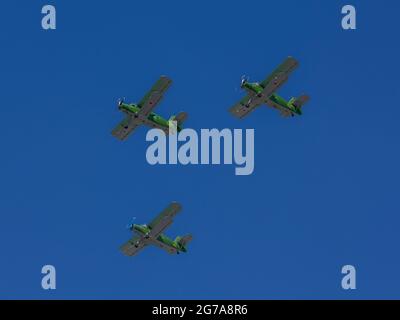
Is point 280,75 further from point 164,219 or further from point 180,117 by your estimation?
point 164,219

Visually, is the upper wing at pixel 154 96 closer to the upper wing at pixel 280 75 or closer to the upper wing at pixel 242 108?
the upper wing at pixel 242 108

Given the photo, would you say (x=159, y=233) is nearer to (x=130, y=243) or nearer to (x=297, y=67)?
(x=130, y=243)

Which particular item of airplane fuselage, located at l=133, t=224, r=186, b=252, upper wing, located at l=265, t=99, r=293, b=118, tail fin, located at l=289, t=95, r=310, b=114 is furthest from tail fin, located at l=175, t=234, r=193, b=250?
tail fin, located at l=289, t=95, r=310, b=114

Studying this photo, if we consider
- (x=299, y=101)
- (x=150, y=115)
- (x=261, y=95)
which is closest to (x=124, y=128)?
(x=150, y=115)

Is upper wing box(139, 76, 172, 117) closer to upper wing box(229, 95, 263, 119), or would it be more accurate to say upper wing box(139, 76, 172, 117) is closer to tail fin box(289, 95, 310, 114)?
upper wing box(229, 95, 263, 119)

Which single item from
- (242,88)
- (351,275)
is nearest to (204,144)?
(242,88)

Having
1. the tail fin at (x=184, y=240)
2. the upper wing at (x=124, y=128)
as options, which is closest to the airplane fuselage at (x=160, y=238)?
the tail fin at (x=184, y=240)

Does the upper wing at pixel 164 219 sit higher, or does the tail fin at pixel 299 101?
the tail fin at pixel 299 101
